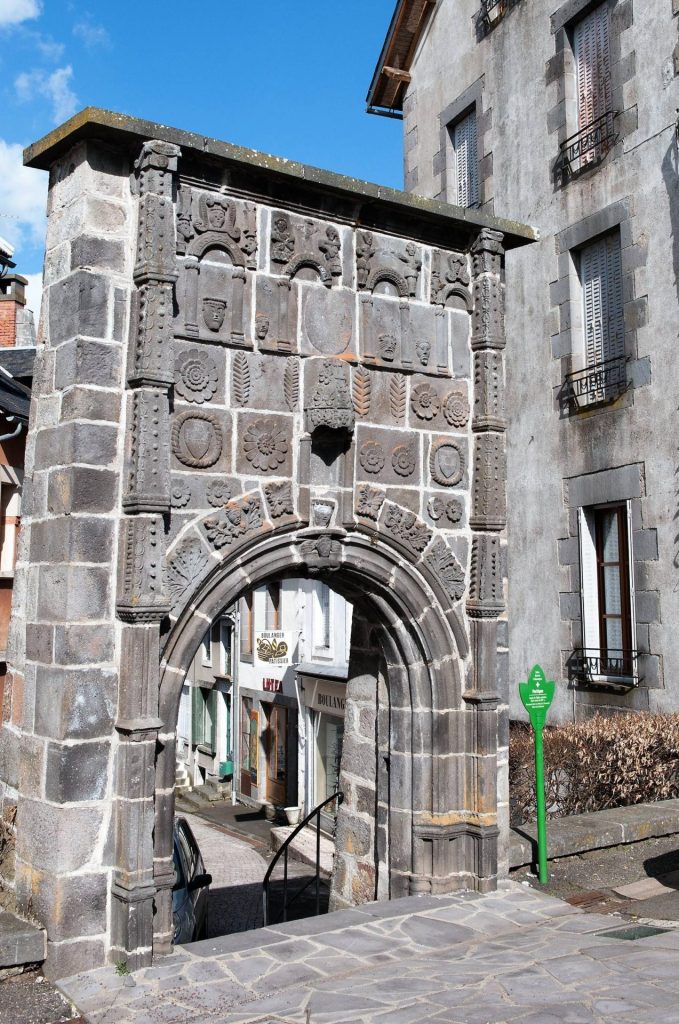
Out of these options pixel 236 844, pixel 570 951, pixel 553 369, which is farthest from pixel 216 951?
pixel 236 844

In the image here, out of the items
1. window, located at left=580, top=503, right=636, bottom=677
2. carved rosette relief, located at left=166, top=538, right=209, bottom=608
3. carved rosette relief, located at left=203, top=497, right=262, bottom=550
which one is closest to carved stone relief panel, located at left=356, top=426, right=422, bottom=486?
carved rosette relief, located at left=203, top=497, right=262, bottom=550

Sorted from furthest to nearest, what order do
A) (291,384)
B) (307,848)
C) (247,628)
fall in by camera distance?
(247,628) < (307,848) < (291,384)

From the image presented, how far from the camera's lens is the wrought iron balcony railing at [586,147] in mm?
10812

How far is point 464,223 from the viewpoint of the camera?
7191 millimetres

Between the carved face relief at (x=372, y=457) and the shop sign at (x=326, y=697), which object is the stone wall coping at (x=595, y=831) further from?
the shop sign at (x=326, y=697)

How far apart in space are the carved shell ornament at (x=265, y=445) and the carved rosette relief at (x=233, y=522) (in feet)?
0.80

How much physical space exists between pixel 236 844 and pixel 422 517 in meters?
12.1

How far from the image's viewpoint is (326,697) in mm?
17328

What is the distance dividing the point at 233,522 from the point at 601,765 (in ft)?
14.6

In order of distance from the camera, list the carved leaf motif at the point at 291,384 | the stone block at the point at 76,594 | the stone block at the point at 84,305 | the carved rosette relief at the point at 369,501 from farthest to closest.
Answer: the carved rosette relief at the point at 369,501
the carved leaf motif at the point at 291,384
the stone block at the point at 84,305
the stone block at the point at 76,594

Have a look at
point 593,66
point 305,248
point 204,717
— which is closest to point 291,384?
point 305,248

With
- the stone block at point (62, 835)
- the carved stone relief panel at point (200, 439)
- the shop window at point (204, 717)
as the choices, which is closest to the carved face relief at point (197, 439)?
the carved stone relief panel at point (200, 439)

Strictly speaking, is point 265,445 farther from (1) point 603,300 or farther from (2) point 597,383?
(1) point 603,300

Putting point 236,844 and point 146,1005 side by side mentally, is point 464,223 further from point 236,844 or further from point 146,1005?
point 236,844
